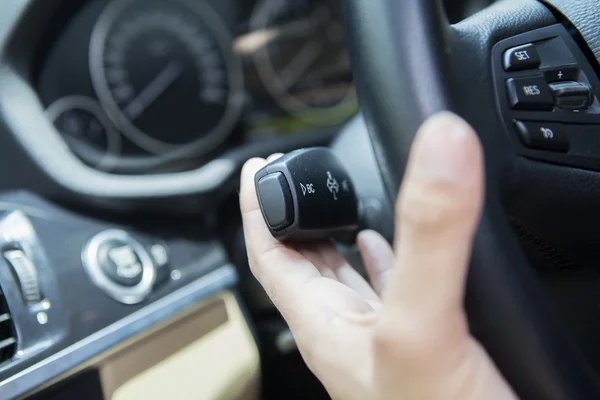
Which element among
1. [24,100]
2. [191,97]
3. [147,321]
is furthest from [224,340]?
[191,97]

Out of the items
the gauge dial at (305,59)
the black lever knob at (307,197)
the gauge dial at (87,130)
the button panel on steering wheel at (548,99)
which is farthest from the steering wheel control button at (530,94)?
the gauge dial at (305,59)

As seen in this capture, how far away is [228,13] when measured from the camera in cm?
126

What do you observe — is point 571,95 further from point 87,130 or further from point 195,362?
point 87,130

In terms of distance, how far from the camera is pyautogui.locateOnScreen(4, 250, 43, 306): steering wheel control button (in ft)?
1.92

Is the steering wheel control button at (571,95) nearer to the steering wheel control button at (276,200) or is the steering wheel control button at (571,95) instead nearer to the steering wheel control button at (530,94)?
the steering wheel control button at (530,94)

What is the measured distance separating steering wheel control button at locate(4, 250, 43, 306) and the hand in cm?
26

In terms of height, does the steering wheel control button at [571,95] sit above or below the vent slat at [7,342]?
above

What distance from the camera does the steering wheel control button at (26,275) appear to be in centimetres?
59

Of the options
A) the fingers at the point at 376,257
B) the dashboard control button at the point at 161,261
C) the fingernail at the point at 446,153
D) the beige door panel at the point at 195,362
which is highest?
the fingernail at the point at 446,153

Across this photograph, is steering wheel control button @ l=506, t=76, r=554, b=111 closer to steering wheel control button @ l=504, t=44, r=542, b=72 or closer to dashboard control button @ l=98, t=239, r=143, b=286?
steering wheel control button @ l=504, t=44, r=542, b=72

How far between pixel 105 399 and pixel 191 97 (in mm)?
768

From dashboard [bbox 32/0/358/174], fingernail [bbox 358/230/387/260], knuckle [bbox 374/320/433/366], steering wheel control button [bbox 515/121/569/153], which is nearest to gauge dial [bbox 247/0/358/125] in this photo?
dashboard [bbox 32/0/358/174]

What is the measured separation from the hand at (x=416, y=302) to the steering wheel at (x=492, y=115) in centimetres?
4

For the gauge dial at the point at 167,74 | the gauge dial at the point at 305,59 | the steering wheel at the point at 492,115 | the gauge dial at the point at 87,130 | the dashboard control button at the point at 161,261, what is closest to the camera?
the steering wheel at the point at 492,115
